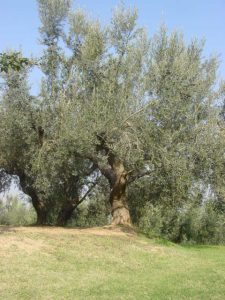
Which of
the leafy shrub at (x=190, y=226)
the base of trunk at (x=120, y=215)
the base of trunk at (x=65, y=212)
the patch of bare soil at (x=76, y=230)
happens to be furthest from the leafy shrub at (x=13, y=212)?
the patch of bare soil at (x=76, y=230)

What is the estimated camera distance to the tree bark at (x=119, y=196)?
21.5m

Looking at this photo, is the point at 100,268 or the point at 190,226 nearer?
the point at 100,268

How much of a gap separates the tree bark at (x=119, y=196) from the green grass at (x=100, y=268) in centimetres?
240

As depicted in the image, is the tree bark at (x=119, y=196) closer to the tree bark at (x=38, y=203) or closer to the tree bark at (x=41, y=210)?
the tree bark at (x=38, y=203)

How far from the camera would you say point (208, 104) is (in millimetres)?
20438

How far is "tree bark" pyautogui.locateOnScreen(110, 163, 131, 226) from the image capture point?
21.5 m

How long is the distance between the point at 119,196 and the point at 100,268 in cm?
886

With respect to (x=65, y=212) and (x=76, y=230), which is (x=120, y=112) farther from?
(x=65, y=212)

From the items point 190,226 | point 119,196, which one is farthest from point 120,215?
point 190,226

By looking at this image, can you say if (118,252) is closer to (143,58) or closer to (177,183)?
(177,183)

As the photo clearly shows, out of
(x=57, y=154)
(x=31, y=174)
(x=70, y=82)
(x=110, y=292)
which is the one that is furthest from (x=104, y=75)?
(x=110, y=292)

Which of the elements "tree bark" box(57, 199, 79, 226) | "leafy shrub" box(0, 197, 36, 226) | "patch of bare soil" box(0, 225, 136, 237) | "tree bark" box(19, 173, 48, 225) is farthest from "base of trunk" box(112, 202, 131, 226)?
"leafy shrub" box(0, 197, 36, 226)

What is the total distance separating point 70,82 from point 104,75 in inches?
57.7

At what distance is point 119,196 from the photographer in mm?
22188
